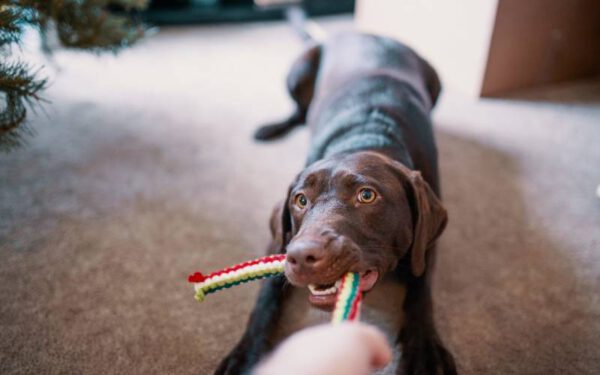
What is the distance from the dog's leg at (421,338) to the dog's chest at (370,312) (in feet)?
0.20

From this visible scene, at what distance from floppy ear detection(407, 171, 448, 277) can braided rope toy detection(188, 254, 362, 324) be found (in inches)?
11.2

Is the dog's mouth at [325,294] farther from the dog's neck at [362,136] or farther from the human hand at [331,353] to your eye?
the dog's neck at [362,136]

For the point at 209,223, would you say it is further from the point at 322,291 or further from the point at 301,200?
the point at 322,291

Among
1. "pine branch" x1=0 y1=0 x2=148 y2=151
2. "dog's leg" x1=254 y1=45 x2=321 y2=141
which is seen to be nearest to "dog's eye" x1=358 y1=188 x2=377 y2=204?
"pine branch" x1=0 y1=0 x2=148 y2=151

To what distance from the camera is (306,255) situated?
1.12 meters

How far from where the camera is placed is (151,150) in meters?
2.48

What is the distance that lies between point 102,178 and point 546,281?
1.86 m

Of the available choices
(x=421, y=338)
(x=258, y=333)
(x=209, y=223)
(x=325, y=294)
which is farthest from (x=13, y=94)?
(x=421, y=338)

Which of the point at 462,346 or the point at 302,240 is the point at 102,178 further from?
the point at 462,346

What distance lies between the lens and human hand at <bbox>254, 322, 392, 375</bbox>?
0.75m

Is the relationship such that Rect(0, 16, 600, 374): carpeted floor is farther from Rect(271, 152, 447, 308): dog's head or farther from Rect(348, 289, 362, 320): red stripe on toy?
Rect(348, 289, 362, 320): red stripe on toy

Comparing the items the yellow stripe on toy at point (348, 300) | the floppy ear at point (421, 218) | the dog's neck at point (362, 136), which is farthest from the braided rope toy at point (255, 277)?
the dog's neck at point (362, 136)

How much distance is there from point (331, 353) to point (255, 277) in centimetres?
56

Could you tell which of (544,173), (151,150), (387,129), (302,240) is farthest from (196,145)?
(544,173)
